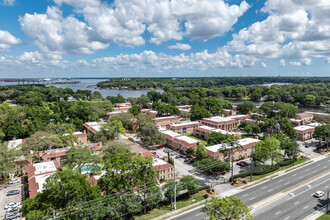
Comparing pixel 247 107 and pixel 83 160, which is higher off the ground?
pixel 247 107

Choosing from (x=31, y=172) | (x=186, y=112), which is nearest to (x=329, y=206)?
(x=31, y=172)

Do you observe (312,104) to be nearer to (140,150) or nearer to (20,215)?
(140,150)

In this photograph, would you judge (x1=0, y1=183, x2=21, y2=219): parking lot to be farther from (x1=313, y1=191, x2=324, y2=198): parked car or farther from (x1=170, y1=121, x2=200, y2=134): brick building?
(x1=313, y1=191, x2=324, y2=198): parked car

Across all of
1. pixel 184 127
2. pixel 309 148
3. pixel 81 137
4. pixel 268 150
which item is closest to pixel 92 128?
pixel 81 137

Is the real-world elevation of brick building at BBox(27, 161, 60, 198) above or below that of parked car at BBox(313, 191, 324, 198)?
above

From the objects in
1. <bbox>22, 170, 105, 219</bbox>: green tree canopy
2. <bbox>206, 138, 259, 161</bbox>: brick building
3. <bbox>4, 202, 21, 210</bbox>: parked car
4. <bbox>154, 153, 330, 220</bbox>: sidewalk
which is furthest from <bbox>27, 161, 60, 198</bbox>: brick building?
<bbox>206, 138, 259, 161</bbox>: brick building

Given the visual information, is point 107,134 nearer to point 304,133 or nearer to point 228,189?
point 228,189

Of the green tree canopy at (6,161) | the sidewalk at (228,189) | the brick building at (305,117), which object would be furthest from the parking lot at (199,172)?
the brick building at (305,117)

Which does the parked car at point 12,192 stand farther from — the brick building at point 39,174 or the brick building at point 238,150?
the brick building at point 238,150
